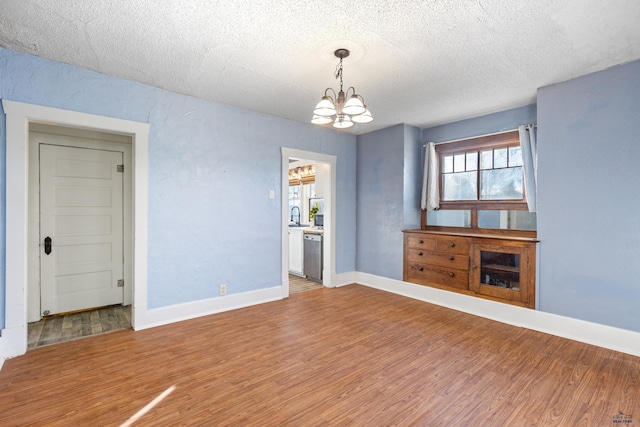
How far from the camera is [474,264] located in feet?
12.6

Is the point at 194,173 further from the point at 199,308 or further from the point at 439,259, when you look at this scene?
the point at 439,259

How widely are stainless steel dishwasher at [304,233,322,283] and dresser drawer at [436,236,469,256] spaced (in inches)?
74.9

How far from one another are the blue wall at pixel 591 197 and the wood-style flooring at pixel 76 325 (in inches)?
179

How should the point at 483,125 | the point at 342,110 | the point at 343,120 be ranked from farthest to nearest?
the point at 483,125 → the point at 343,120 → the point at 342,110

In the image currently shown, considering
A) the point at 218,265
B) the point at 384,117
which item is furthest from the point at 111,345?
the point at 384,117

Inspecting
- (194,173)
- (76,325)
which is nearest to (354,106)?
(194,173)

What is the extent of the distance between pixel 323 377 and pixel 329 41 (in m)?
2.55

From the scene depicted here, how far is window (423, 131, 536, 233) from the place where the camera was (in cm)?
392

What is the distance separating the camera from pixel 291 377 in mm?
2338

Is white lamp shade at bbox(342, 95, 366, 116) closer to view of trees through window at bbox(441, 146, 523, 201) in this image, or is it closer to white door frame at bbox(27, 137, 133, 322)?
view of trees through window at bbox(441, 146, 523, 201)

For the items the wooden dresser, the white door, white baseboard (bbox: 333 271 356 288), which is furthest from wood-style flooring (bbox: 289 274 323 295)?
the white door

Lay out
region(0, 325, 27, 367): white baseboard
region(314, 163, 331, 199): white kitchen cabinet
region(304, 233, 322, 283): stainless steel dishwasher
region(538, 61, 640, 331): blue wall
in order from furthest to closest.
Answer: region(314, 163, 331, 199): white kitchen cabinet, region(304, 233, 322, 283): stainless steel dishwasher, region(538, 61, 640, 331): blue wall, region(0, 325, 27, 367): white baseboard

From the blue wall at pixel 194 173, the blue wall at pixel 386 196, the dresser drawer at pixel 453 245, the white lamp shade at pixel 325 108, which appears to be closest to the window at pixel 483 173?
the blue wall at pixel 386 196

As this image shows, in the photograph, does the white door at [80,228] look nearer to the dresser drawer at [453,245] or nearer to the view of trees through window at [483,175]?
the dresser drawer at [453,245]
